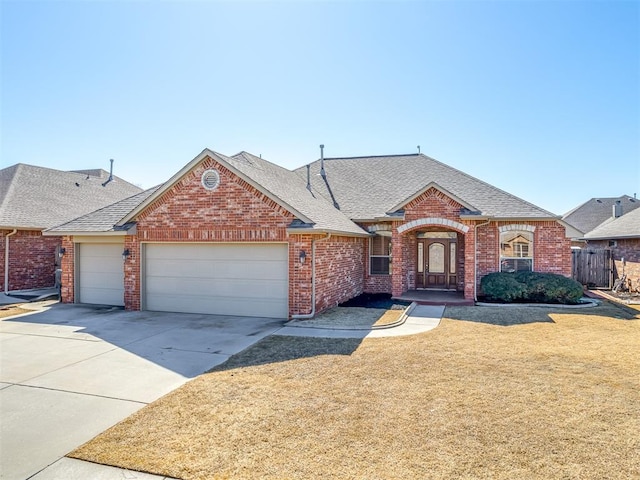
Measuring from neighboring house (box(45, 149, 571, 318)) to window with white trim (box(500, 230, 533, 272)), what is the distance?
0.04 metres

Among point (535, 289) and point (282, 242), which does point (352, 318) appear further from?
point (535, 289)

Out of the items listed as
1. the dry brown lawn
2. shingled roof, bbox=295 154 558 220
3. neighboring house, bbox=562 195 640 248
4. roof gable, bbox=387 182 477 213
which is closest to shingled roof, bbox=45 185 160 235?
the dry brown lawn

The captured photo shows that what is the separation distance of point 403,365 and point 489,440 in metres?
2.72

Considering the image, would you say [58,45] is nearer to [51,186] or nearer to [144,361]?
[144,361]

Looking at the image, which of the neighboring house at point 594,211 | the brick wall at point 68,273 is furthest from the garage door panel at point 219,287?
the neighboring house at point 594,211

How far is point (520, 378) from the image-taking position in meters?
6.37

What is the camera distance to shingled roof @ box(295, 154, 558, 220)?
15.0 metres

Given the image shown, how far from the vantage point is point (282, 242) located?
37.0ft

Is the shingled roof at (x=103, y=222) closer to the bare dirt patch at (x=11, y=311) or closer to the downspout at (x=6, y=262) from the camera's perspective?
the bare dirt patch at (x=11, y=311)

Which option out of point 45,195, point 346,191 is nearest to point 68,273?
point 45,195

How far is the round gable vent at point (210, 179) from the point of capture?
11828mm

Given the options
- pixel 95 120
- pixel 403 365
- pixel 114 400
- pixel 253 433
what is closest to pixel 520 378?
pixel 403 365

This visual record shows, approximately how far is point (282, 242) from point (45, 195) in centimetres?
1451

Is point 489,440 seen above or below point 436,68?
below
